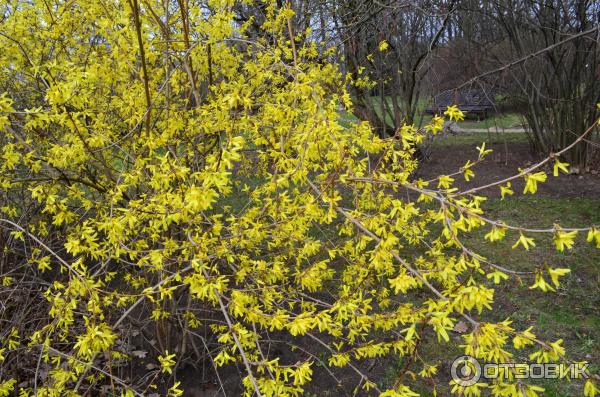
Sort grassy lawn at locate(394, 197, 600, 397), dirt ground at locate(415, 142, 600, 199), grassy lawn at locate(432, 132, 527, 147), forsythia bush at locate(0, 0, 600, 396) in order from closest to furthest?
1. forsythia bush at locate(0, 0, 600, 396)
2. grassy lawn at locate(394, 197, 600, 397)
3. dirt ground at locate(415, 142, 600, 199)
4. grassy lawn at locate(432, 132, 527, 147)

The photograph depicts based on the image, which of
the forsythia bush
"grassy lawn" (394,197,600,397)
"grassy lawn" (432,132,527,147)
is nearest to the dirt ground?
"grassy lawn" (432,132,527,147)

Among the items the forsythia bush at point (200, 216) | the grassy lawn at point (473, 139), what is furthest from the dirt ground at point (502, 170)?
the forsythia bush at point (200, 216)

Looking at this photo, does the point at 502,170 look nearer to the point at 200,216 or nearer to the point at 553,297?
the point at 553,297

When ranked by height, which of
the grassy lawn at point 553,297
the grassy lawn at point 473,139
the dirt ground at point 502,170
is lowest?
the grassy lawn at point 553,297

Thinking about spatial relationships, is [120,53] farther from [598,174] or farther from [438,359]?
[598,174]

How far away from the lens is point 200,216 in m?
2.35

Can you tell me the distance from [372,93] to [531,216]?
3.92 m

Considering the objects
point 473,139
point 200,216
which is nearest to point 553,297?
point 200,216

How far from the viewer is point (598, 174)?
7.52 metres

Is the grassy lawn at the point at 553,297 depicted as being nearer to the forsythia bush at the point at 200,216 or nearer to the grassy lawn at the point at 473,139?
the forsythia bush at the point at 200,216

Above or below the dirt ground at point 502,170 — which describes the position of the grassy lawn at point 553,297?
below

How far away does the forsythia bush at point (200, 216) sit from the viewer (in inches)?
73.4

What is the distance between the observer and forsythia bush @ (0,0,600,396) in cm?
187

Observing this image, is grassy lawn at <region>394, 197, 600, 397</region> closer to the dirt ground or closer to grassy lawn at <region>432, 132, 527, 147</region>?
the dirt ground
